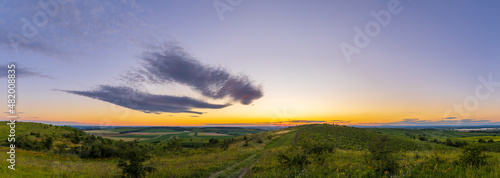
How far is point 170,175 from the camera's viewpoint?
46.2ft

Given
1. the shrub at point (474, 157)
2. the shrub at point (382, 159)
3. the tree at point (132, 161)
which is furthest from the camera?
the tree at point (132, 161)

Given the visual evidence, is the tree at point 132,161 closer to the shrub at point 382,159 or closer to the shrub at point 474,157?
the shrub at point 382,159

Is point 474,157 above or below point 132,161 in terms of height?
above

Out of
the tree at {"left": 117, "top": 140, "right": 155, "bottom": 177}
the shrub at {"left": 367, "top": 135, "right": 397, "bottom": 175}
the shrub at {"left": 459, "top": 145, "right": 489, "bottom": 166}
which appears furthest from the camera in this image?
the tree at {"left": 117, "top": 140, "right": 155, "bottom": 177}

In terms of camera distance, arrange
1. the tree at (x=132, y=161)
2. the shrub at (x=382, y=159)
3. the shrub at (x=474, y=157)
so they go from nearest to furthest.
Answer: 1. the shrub at (x=474, y=157)
2. the shrub at (x=382, y=159)
3. the tree at (x=132, y=161)

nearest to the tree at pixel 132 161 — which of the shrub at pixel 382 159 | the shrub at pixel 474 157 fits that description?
the shrub at pixel 382 159

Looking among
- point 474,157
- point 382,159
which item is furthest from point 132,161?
point 474,157

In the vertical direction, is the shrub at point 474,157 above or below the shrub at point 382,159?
above

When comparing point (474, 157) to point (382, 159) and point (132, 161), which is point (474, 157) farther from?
point (132, 161)

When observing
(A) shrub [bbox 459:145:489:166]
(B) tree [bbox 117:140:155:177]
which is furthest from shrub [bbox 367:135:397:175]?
(B) tree [bbox 117:140:155:177]

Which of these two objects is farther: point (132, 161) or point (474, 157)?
point (132, 161)

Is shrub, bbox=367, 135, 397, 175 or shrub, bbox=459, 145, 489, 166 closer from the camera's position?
shrub, bbox=459, 145, 489, 166

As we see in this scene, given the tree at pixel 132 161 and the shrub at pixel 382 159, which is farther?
the tree at pixel 132 161

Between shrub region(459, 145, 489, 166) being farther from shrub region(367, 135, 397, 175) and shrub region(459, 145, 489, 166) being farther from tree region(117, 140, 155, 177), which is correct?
tree region(117, 140, 155, 177)
